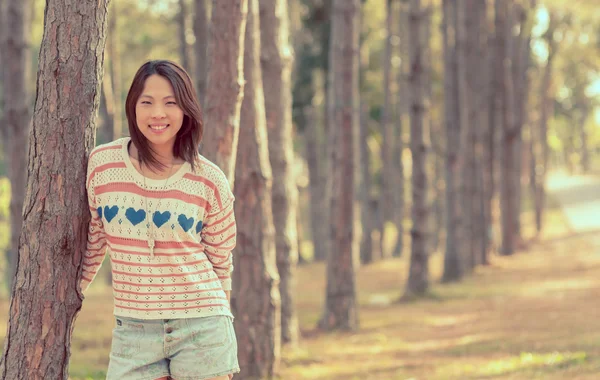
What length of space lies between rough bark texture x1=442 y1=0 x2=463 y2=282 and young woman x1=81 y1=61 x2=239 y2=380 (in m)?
16.7

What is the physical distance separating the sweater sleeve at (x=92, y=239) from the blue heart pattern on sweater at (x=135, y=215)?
0.20 meters

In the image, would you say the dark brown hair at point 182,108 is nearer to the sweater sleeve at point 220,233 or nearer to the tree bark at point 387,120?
the sweater sleeve at point 220,233

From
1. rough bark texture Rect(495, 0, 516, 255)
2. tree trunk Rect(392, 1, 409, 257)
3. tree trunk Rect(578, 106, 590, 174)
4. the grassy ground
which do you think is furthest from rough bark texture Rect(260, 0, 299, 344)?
tree trunk Rect(578, 106, 590, 174)

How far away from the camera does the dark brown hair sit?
4.14 meters

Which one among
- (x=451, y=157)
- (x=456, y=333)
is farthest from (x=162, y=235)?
(x=451, y=157)

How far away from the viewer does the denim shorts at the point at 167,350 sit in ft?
13.2

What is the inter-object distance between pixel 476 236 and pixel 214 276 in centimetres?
1989

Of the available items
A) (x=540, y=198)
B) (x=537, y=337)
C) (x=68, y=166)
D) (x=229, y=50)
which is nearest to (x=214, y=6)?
(x=229, y=50)

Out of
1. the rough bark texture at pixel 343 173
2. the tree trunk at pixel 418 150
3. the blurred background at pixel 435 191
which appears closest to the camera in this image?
the blurred background at pixel 435 191

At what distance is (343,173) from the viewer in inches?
526

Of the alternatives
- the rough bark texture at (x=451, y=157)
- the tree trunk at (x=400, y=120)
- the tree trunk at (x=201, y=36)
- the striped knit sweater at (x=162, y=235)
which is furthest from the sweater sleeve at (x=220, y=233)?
the tree trunk at (x=400, y=120)

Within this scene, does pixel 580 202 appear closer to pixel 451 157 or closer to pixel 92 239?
pixel 451 157

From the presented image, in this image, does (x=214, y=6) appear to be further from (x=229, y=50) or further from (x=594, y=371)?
(x=594, y=371)

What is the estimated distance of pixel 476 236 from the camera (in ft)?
77.0
